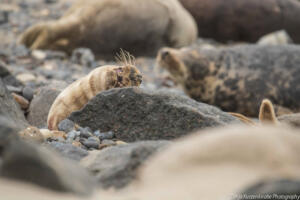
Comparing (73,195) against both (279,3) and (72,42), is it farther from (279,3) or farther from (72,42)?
(279,3)

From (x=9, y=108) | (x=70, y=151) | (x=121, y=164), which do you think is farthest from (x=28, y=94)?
(x=121, y=164)

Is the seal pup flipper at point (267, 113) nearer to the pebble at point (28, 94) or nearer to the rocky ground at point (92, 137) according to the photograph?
the rocky ground at point (92, 137)

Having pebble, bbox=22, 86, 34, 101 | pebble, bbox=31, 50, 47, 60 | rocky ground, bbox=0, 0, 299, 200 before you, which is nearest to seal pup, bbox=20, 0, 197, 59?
pebble, bbox=31, 50, 47, 60

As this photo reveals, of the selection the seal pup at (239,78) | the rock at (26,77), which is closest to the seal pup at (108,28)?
the rock at (26,77)

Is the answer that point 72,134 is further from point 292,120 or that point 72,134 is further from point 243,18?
point 243,18

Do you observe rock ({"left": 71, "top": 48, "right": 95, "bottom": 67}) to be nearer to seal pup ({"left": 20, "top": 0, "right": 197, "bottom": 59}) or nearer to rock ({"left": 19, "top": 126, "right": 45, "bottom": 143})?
seal pup ({"left": 20, "top": 0, "right": 197, "bottom": 59})

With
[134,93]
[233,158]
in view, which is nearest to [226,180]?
[233,158]
